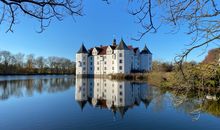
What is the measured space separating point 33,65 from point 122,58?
30337mm

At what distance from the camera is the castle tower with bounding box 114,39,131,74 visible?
40.4 m

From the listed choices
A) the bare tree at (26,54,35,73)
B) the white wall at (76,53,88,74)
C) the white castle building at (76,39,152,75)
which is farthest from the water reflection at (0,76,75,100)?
the bare tree at (26,54,35,73)

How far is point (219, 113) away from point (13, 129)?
676 centimetres

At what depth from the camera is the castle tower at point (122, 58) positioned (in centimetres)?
4042

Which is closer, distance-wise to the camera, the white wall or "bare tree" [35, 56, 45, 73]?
the white wall

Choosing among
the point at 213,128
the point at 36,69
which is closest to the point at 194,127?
the point at 213,128

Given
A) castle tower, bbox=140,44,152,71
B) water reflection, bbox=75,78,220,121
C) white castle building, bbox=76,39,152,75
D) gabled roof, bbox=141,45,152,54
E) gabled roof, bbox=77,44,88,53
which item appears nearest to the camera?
water reflection, bbox=75,78,220,121

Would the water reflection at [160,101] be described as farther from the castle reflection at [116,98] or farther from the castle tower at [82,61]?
the castle tower at [82,61]

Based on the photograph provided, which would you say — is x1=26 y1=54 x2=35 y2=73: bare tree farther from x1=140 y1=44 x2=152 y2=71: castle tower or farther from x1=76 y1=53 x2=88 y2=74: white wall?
x1=140 y1=44 x2=152 y2=71: castle tower

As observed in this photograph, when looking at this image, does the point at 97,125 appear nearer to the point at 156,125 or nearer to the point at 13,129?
the point at 156,125

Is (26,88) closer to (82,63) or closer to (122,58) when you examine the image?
(122,58)

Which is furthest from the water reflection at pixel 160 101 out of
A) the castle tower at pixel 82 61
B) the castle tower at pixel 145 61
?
the castle tower at pixel 82 61

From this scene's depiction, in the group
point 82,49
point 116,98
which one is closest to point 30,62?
point 82,49

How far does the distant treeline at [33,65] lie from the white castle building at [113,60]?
16222 millimetres
